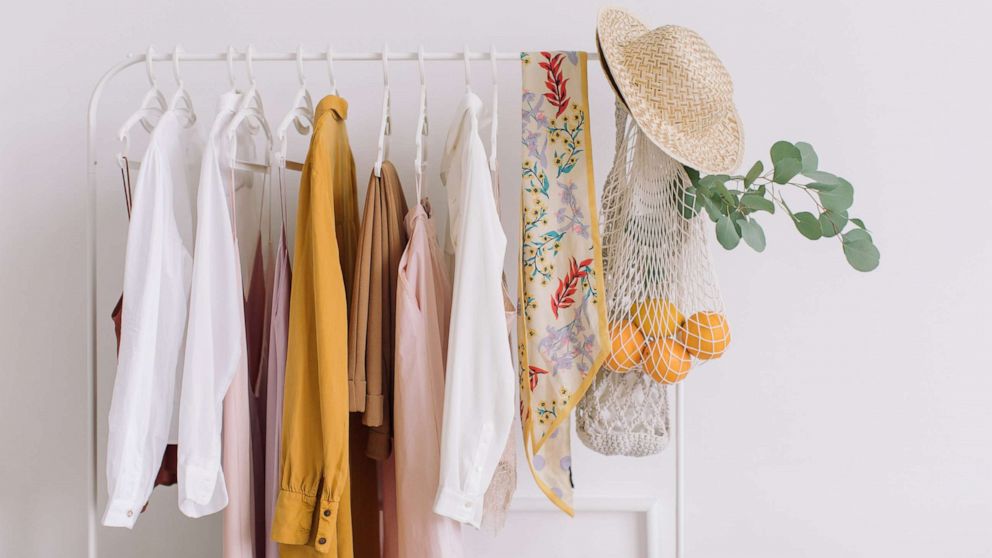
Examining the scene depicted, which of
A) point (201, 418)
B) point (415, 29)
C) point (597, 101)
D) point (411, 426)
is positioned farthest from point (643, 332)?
point (415, 29)

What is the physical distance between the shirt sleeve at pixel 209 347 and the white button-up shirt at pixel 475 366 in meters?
0.34

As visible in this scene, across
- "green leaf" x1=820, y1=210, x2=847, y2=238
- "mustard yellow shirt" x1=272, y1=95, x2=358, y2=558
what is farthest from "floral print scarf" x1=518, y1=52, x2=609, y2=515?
"green leaf" x1=820, y1=210, x2=847, y2=238

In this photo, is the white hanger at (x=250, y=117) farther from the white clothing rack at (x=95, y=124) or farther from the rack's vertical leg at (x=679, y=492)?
the rack's vertical leg at (x=679, y=492)

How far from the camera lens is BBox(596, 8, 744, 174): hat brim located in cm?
112

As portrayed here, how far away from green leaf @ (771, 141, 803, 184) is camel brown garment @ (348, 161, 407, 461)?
2.13ft

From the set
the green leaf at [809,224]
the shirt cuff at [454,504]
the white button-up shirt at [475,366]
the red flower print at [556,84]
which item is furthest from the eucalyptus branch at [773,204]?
the shirt cuff at [454,504]

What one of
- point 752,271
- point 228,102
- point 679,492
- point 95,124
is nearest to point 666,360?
point 679,492

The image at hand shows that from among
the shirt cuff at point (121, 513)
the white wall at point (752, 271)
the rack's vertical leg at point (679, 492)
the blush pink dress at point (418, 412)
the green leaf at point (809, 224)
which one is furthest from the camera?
the white wall at point (752, 271)

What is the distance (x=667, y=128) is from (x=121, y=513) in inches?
39.9

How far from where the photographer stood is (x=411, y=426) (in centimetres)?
A: 113

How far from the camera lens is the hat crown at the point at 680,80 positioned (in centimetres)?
114

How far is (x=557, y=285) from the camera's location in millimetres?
1183

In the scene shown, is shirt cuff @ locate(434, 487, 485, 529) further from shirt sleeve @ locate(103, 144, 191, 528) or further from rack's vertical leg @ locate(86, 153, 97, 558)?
rack's vertical leg @ locate(86, 153, 97, 558)

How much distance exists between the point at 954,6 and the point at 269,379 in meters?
1.61
